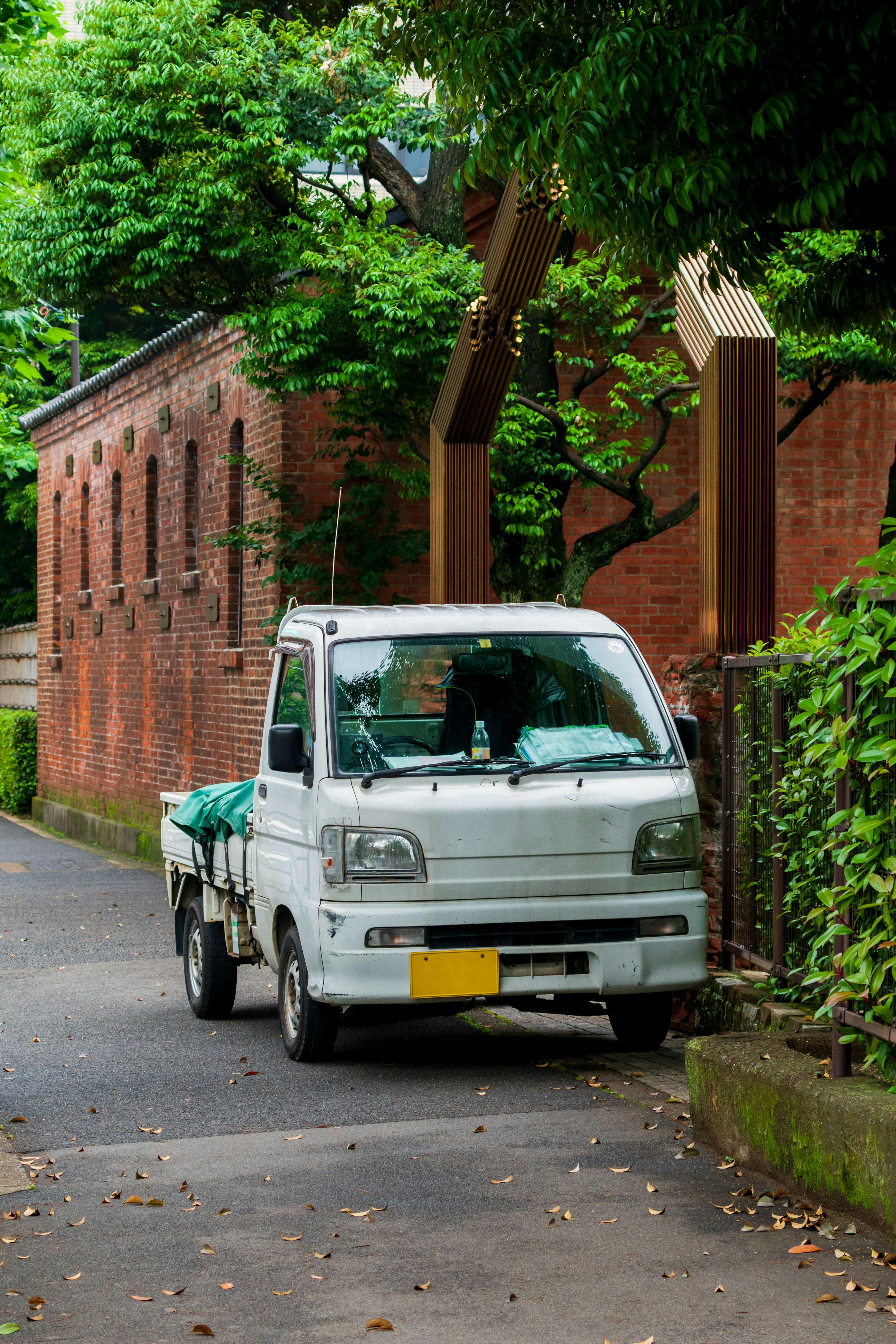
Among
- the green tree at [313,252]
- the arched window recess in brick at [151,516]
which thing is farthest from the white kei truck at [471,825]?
the arched window recess in brick at [151,516]

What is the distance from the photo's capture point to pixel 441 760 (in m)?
8.16

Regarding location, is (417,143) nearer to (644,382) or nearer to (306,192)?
(306,192)

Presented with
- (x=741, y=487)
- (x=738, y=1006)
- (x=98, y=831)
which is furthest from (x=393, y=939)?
(x=98, y=831)

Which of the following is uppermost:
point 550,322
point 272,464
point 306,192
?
point 306,192

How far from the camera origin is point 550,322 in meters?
Result: 15.1

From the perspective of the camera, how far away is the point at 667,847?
8141mm

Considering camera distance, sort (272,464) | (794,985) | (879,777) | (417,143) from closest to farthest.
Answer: (879,777) < (794,985) < (417,143) < (272,464)

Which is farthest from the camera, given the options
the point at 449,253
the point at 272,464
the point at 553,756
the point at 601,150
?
the point at 272,464

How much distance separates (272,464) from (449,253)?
10.0 ft

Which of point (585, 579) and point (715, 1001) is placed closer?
point (715, 1001)

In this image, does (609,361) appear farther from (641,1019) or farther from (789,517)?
(641,1019)

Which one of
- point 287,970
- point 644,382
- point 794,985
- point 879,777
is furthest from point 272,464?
point 879,777

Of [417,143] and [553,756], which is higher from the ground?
[417,143]

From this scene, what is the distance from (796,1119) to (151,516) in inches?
675
